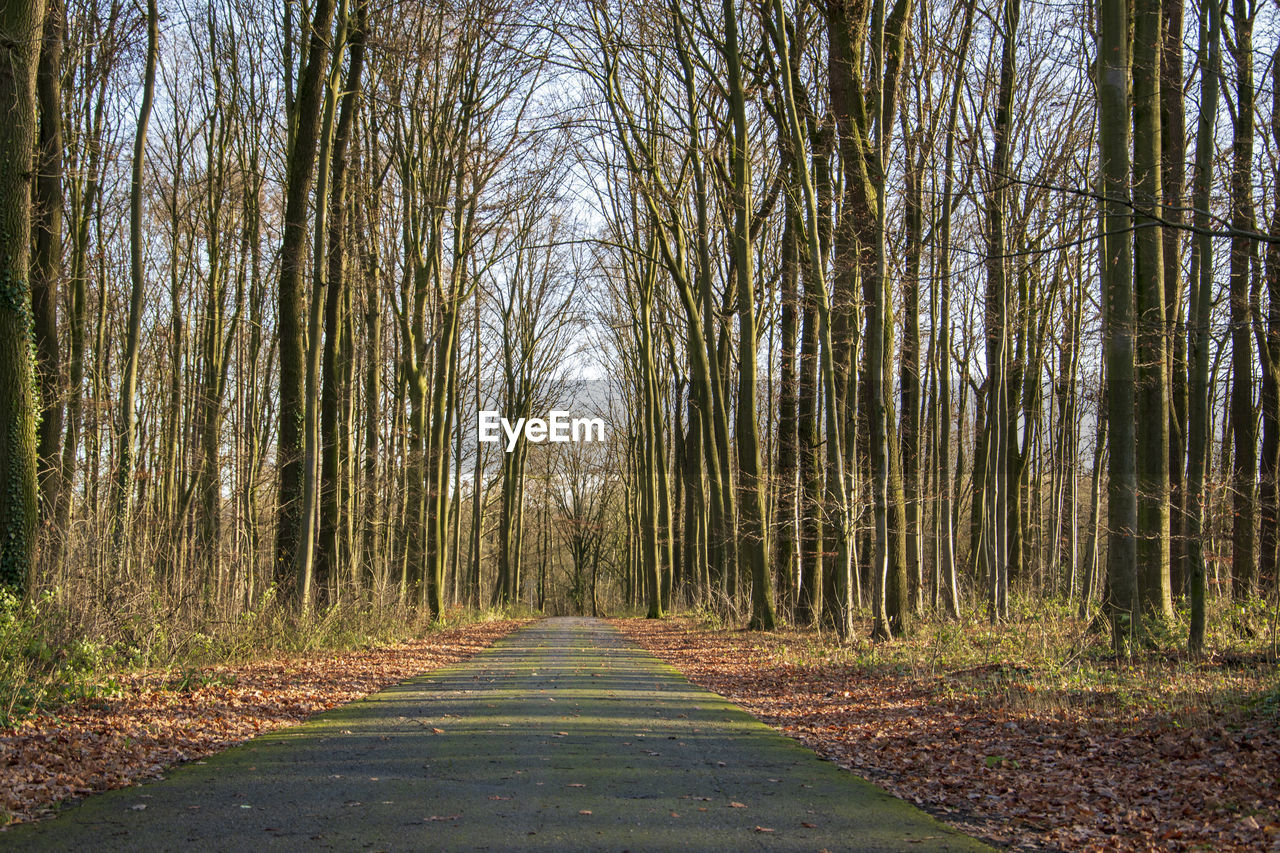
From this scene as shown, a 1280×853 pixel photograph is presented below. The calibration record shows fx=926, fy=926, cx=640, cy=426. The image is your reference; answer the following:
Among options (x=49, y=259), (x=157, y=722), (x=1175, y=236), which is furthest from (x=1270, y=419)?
(x=49, y=259)

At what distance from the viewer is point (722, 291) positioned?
2647 centimetres

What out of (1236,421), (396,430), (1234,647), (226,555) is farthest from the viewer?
(396,430)

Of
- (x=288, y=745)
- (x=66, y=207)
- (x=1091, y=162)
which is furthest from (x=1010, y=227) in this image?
(x=66, y=207)

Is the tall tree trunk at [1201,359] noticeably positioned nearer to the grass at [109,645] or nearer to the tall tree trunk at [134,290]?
the grass at [109,645]

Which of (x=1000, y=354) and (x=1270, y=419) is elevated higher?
(x=1000, y=354)

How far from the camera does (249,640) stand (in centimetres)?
1216

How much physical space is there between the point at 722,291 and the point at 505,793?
2204 centimetres

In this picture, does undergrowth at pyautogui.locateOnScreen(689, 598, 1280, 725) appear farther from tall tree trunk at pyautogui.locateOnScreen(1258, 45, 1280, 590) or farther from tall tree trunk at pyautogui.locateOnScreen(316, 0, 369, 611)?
tall tree trunk at pyautogui.locateOnScreen(316, 0, 369, 611)

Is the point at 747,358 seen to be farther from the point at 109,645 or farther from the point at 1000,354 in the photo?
the point at 109,645

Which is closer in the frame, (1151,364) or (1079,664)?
(1079,664)

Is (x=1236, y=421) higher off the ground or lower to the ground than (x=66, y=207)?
lower

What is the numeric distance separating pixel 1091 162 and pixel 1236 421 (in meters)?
5.94

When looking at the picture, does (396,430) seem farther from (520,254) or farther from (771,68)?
(771,68)

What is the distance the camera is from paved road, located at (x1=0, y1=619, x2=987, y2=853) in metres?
4.53
